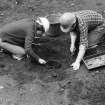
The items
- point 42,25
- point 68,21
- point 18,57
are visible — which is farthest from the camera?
point 18,57

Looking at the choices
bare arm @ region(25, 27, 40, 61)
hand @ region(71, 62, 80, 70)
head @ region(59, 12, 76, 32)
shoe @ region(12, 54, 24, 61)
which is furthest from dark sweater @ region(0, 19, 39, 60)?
hand @ region(71, 62, 80, 70)

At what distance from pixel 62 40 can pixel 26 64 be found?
0.81m

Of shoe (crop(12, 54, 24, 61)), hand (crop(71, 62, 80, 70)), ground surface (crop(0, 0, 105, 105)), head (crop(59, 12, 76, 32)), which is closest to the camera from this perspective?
ground surface (crop(0, 0, 105, 105))

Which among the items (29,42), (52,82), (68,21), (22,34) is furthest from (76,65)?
(22,34)

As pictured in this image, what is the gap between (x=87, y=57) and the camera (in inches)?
216

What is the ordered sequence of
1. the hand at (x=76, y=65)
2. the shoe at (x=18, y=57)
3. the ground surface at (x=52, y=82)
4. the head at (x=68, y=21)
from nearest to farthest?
the ground surface at (x=52, y=82), the head at (x=68, y=21), the hand at (x=76, y=65), the shoe at (x=18, y=57)

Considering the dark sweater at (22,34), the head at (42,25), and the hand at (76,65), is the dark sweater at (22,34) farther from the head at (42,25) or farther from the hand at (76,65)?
the hand at (76,65)

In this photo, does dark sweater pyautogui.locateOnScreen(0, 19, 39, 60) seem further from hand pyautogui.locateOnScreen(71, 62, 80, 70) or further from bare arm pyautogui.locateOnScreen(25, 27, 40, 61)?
hand pyautogui.locateOnScreen(71, 62, 80, 70)

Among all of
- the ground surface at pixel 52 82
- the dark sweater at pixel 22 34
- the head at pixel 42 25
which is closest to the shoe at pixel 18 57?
the ground surface at pixel 52 82

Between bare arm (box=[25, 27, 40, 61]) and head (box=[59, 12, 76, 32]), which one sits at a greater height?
head (box=[59, 12, 76, 32])

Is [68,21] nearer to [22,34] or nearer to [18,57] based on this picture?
[22,34]

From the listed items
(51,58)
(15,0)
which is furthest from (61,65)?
(15,0)

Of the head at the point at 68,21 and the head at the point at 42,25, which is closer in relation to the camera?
the head at the point at 68,21

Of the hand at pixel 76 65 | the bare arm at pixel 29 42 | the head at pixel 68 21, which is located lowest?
the hand at pixel 76 65
